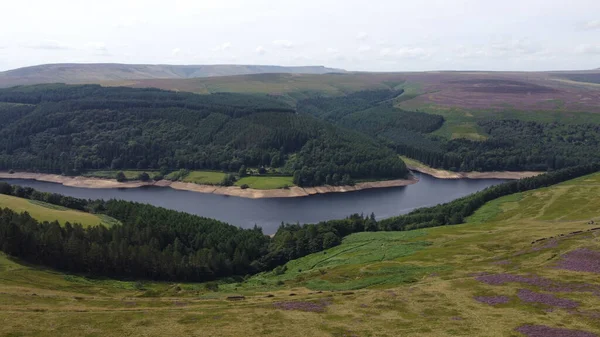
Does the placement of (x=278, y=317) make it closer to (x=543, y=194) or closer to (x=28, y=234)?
(x=28, y=234)

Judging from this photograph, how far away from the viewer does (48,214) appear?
107250 mm

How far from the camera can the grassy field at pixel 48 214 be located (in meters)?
106

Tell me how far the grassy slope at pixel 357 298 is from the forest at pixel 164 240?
538 centimetres

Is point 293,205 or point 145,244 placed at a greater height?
point 145,244

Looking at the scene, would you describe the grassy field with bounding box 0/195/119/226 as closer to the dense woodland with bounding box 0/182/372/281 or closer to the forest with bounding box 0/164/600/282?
the forest with bounding box 0/164/600/282

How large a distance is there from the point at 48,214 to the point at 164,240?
85.2 feet

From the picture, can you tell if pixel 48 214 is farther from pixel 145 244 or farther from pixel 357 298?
pixel 357 298

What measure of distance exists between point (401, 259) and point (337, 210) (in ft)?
293

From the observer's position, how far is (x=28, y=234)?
8031cm

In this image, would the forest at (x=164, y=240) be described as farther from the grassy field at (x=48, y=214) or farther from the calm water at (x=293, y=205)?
the calm water at (x=293, y=205)

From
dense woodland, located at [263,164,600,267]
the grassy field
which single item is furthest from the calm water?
the grassy field

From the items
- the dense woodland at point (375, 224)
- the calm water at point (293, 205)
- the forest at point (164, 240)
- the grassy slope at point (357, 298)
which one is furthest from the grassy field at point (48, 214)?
the calm water at point (293, 205)

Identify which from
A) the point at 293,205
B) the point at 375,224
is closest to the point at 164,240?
the point at 375,224

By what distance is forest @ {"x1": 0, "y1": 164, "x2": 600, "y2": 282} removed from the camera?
8088 centimetres
